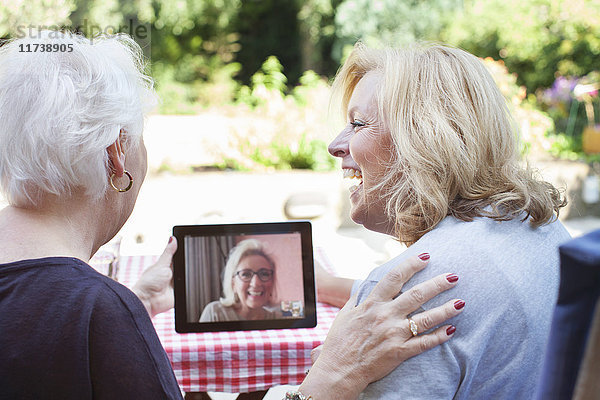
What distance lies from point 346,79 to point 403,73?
0.36 m

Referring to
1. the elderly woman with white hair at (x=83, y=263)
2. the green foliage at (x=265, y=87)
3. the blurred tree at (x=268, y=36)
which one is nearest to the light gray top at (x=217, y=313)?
the elderly woman with white hair at (x=83, y=263)

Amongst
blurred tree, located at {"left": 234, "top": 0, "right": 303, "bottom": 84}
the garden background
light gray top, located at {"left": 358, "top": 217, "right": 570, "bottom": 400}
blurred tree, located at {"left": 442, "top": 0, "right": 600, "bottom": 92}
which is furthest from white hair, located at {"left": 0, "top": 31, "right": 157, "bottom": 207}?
blurred tree, located at {"left": 234, "top": 0, "right": 303, "bottom": 84}

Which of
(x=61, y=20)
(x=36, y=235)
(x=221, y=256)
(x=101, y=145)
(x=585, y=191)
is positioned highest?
(x=61, y=20)

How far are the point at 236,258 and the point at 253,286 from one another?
0.28 ft

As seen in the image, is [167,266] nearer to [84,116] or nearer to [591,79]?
[84,116]

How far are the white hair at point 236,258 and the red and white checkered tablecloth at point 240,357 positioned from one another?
12 cm

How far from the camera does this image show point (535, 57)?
11.0 m

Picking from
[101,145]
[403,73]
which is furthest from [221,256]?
[403,73]

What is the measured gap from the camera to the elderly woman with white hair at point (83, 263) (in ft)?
3.11

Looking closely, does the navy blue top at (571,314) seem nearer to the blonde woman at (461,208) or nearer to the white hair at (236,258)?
the blonde woman at (461,208)

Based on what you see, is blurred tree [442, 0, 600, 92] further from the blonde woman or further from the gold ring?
the gold ring

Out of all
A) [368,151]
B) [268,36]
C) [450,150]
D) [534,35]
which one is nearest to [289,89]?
[268,36]

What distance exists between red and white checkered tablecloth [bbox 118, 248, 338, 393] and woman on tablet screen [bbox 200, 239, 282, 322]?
67 mm

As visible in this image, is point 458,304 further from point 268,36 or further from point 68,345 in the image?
point 268,36
